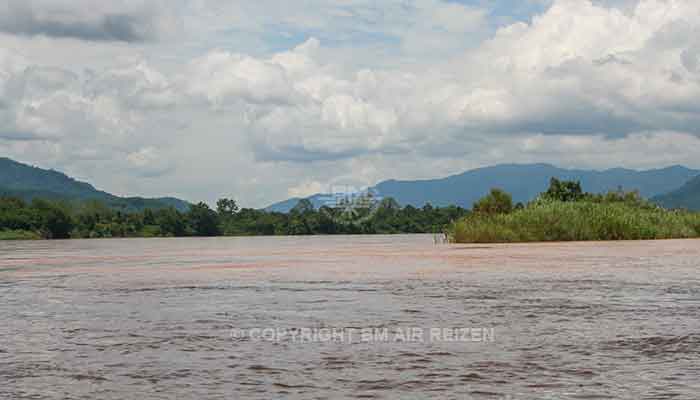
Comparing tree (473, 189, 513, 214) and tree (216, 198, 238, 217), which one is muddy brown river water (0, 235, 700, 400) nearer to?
tree (473, 189, 513, 214)

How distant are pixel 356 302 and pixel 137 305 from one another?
10.8 ft

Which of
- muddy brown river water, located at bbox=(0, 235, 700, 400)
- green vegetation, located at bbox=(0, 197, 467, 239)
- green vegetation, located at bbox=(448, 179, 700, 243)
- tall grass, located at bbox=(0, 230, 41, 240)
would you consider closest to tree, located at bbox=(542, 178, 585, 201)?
green vegetation, located at bbox=(448, 179, 700, 243)

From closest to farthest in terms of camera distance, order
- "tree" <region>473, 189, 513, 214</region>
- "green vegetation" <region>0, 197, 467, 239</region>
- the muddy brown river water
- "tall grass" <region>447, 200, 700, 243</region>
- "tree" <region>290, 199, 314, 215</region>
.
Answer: the muddy brown river water, "tall grass" <region>447, 200, 700, 243</region>, "tree" <region>473, 189, 513, 214</region>, "green vegetation" <region>0, 197, 467, 239</region>, "tree" <region>290, 199, 314, 215</region>

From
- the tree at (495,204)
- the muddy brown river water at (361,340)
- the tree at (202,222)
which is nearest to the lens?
the muddy brown river water at (361,340)

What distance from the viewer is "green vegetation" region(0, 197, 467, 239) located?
5378 inches

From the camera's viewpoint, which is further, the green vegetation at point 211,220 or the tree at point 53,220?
the green vegetation at point 211,220

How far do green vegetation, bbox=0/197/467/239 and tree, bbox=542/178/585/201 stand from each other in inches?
3147

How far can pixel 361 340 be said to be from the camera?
29.0 feet

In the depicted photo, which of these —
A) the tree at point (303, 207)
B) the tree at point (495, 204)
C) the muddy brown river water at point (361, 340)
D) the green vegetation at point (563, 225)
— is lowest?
the muddy brown river water at point (361, 340)

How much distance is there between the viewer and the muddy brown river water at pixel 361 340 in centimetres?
649

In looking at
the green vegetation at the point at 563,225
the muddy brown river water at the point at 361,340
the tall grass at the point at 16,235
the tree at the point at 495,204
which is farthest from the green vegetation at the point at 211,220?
the muddy brown river water at the point at 361,340

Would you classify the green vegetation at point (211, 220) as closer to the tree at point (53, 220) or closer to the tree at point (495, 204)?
the tree at point (53, 220)

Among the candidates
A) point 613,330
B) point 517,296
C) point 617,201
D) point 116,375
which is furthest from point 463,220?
point 116,375
